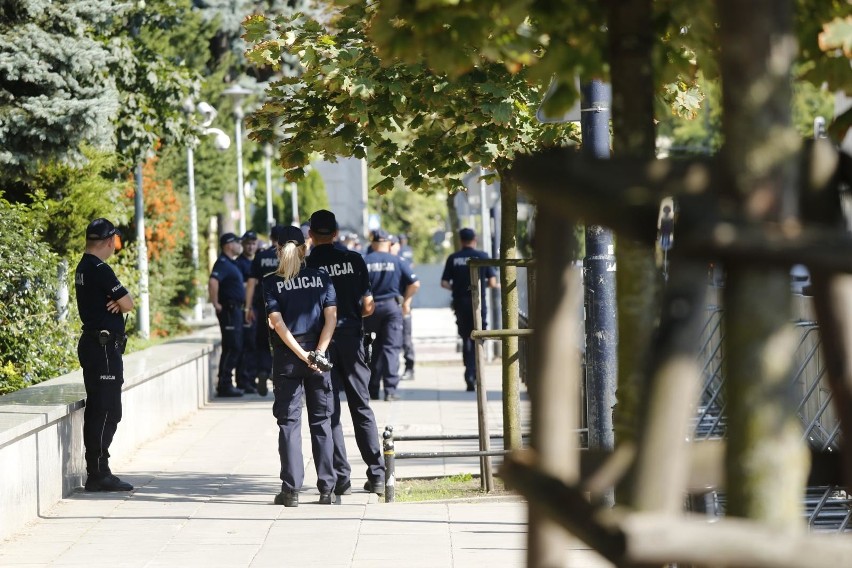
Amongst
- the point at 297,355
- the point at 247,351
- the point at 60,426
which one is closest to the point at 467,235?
the point at 247,351

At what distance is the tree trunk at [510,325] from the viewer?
9633mm

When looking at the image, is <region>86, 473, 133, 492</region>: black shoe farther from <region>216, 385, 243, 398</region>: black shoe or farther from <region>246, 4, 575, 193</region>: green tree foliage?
<region>216, 385, 243, 398</region>: black shoe

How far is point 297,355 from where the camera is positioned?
9195 mm

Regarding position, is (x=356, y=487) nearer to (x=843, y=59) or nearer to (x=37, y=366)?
(x=37, y=366)

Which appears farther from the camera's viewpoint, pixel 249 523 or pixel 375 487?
pixel 375 487

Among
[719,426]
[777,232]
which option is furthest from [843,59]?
[719,426]

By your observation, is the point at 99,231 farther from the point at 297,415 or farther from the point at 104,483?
the point at 297,415

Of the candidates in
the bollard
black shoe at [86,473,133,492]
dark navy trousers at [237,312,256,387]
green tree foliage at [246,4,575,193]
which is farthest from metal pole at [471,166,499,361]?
the bollard

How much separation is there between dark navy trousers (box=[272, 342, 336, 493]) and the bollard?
0.36 meters

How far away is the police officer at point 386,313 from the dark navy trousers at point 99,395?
20.9 ft

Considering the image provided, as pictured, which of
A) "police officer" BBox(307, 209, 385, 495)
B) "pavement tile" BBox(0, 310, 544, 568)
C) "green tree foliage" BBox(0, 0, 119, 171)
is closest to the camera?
"pavement tile" BBox(0, 310, 544, 568)

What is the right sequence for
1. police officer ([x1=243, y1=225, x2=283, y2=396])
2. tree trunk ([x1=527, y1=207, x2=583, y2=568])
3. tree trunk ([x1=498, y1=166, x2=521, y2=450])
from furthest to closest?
police officer ([x1=243, y1=225, x2=283, y2=396]) → tree trunk ([x1=498, y1=166, x2=521, y2=450]) → tree trunk ([x1=527, y1=207, x2=583, y2=568])

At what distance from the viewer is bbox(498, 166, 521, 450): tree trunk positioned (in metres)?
9.63

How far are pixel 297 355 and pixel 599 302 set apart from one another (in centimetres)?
227
